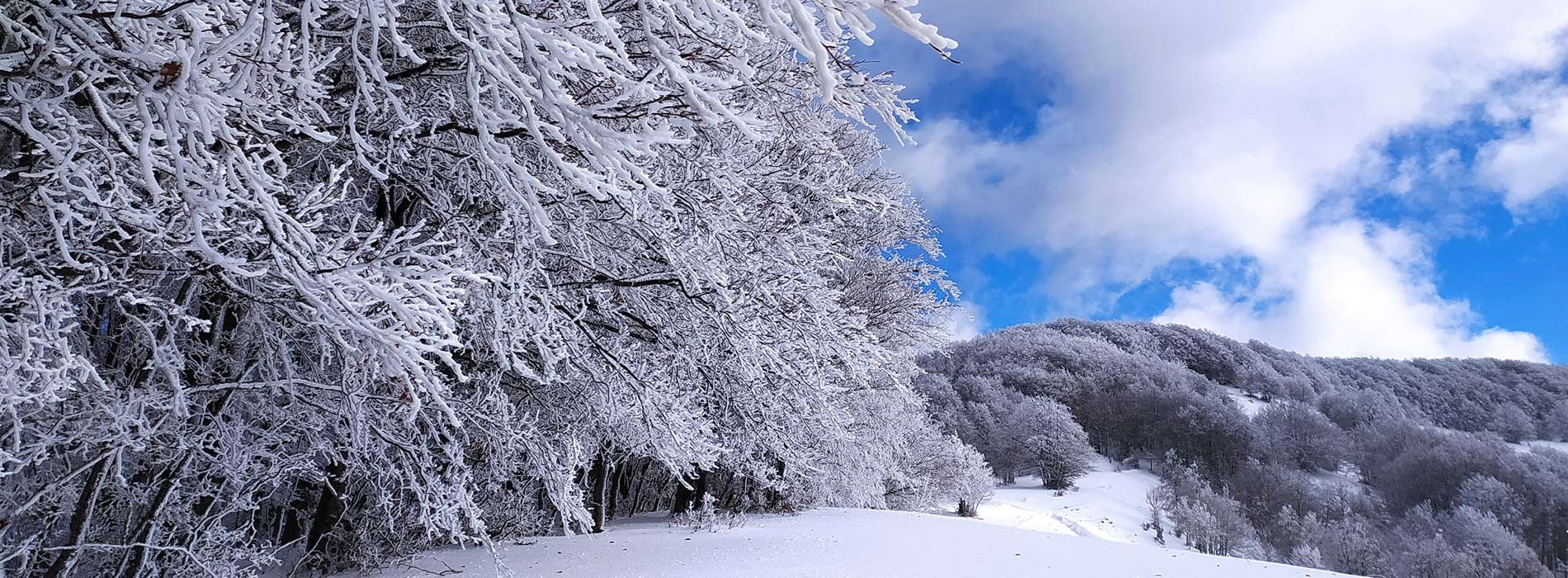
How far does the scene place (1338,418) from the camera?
2004 inches

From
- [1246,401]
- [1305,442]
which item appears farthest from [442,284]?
[1246,401]

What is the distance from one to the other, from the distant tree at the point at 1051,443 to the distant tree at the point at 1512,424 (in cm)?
3101

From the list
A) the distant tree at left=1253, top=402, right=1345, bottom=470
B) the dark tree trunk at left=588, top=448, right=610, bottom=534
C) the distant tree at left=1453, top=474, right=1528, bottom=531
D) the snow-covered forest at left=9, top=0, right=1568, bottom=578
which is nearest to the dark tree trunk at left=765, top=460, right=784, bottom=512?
the snow-covered forest at left=9, top=0, right=1568, bottom=578

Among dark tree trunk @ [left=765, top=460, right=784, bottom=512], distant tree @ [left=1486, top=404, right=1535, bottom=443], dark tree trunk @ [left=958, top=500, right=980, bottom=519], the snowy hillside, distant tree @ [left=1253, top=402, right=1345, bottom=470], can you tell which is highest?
distant tree @ [left=1486, top=404, right=1535, bottom=443]

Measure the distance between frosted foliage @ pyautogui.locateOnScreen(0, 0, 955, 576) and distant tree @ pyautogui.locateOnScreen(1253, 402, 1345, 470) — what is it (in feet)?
159

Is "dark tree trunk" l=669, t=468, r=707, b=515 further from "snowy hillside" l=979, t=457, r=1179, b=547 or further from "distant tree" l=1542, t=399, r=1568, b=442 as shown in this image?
"distant tree" l=1542, t=399, r=1568, b=442

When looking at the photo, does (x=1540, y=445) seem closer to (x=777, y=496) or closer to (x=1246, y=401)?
(x=1246, y=401)

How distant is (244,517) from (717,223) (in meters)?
4.46

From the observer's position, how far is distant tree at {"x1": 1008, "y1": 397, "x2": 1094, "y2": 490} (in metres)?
40.6

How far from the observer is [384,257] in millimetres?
2600

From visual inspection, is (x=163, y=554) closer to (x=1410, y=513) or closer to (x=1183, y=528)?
(x=1183, y=528)

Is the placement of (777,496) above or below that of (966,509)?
below

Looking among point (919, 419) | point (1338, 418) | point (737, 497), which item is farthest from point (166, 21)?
point (1338, 418)

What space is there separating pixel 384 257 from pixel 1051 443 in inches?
1667
